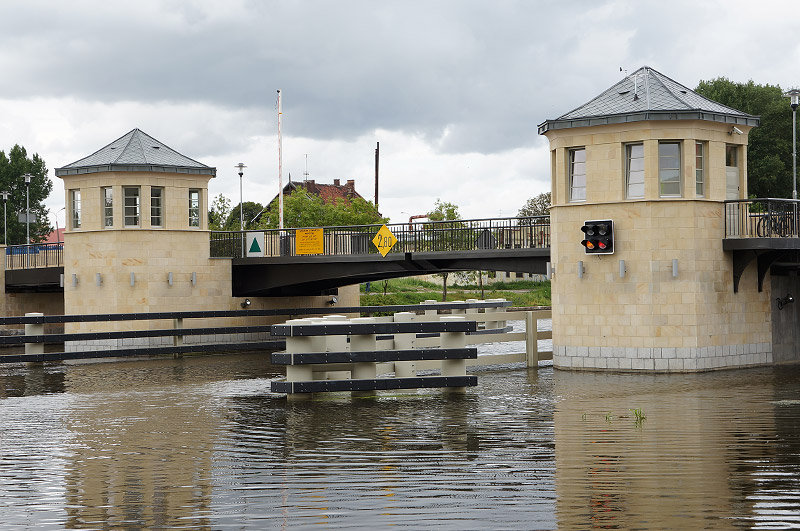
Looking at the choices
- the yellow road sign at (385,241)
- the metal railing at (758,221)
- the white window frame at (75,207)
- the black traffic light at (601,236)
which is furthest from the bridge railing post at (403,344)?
the white window frame at (75,207)

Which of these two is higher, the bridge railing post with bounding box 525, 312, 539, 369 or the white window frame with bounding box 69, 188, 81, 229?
the white window frame with bounding box 69, 188, 81, 229

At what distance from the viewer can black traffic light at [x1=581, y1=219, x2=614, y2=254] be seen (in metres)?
23.7

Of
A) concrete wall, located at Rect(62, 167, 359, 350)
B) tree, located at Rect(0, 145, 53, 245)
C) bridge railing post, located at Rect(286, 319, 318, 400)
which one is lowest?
bridge railing post, located at Rect(286, 319, 318, 400)

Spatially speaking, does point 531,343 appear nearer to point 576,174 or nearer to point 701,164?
point 576,174

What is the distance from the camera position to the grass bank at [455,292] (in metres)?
71.4

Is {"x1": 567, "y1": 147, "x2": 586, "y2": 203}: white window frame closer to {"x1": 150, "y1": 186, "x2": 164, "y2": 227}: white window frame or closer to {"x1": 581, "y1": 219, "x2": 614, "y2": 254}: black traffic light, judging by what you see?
{"x1": 581, "y1": 219, "x2": 614, "y2": 254}: black traffic light

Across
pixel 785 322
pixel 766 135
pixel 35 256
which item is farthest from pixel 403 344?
pixel 766 135

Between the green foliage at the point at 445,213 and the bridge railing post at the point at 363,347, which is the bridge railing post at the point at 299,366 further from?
the green foliage at the point at 445,213

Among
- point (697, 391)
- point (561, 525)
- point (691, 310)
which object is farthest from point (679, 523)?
point (691, 310)

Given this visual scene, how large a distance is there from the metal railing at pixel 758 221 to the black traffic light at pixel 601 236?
2727mm

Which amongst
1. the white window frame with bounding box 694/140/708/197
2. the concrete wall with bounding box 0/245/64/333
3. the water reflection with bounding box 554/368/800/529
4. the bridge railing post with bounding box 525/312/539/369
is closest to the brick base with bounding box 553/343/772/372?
the bridge railing post with bounding box 525/312/539/369

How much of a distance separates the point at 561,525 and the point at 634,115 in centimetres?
1665

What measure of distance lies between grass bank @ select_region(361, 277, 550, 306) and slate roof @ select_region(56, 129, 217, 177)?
2947 centimetres

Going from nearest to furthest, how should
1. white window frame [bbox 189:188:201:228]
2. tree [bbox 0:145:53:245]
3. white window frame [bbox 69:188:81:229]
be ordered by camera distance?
white window frame [bbox 69:188:81:229], white window frame [bbox 189:188:201:228], tree [bbox 0:145:53:245]
